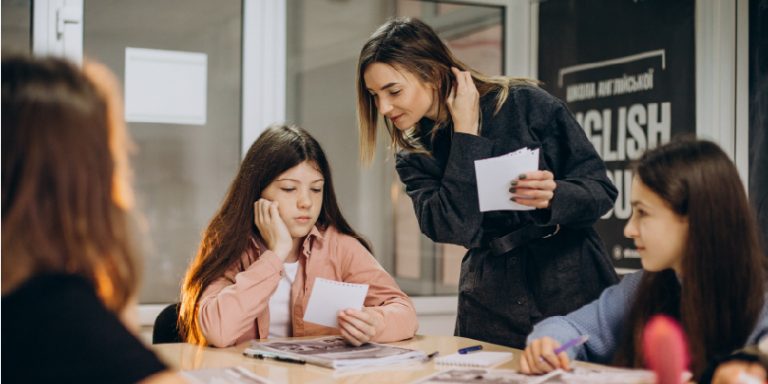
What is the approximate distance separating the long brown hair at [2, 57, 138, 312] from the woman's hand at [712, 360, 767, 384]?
102 centimetres

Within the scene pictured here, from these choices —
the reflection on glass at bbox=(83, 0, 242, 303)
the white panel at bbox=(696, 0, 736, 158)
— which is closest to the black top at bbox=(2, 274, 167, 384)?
the reflection on glass at bbox=(83, 0, 242, 303)

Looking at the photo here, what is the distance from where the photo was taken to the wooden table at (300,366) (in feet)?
5.84

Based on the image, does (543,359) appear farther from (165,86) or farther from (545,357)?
(165,86)

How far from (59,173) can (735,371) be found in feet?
3.69

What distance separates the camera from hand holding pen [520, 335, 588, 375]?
1746 millimetres

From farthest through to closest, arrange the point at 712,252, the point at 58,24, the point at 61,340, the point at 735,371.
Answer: the point at 58,24, the point at 712,252, the point at 735,371, the point at 61,340

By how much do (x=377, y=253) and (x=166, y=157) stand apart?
1170mm

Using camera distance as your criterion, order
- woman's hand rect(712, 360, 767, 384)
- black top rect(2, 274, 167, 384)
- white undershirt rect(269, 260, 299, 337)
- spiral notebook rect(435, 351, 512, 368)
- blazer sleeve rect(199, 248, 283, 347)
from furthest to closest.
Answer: white undershirt rect(269, 260, 299, 337) → blazer sleeve rect(199, 248, 283, 347) → spiral notebook rect(435, 351, 512, 368) → woman's hand rect(712, 360, 767, 384) → black top rect(2, 274, 167, 384)

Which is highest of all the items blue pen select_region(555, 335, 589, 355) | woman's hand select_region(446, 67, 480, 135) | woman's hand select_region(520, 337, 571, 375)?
woman's hand select_region(446, 67, 480, 135)

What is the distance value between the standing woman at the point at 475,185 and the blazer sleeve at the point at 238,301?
1.41 ft

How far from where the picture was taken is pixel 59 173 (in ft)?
2.99

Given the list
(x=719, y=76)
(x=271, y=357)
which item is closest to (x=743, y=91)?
(x=719, y=76)

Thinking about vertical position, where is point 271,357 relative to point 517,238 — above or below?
below

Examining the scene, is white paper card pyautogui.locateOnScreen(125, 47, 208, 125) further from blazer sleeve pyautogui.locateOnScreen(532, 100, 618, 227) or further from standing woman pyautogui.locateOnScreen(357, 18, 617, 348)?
blazer sleeve pyautogui.locateOnScreen(532, 100, 618, 227)
